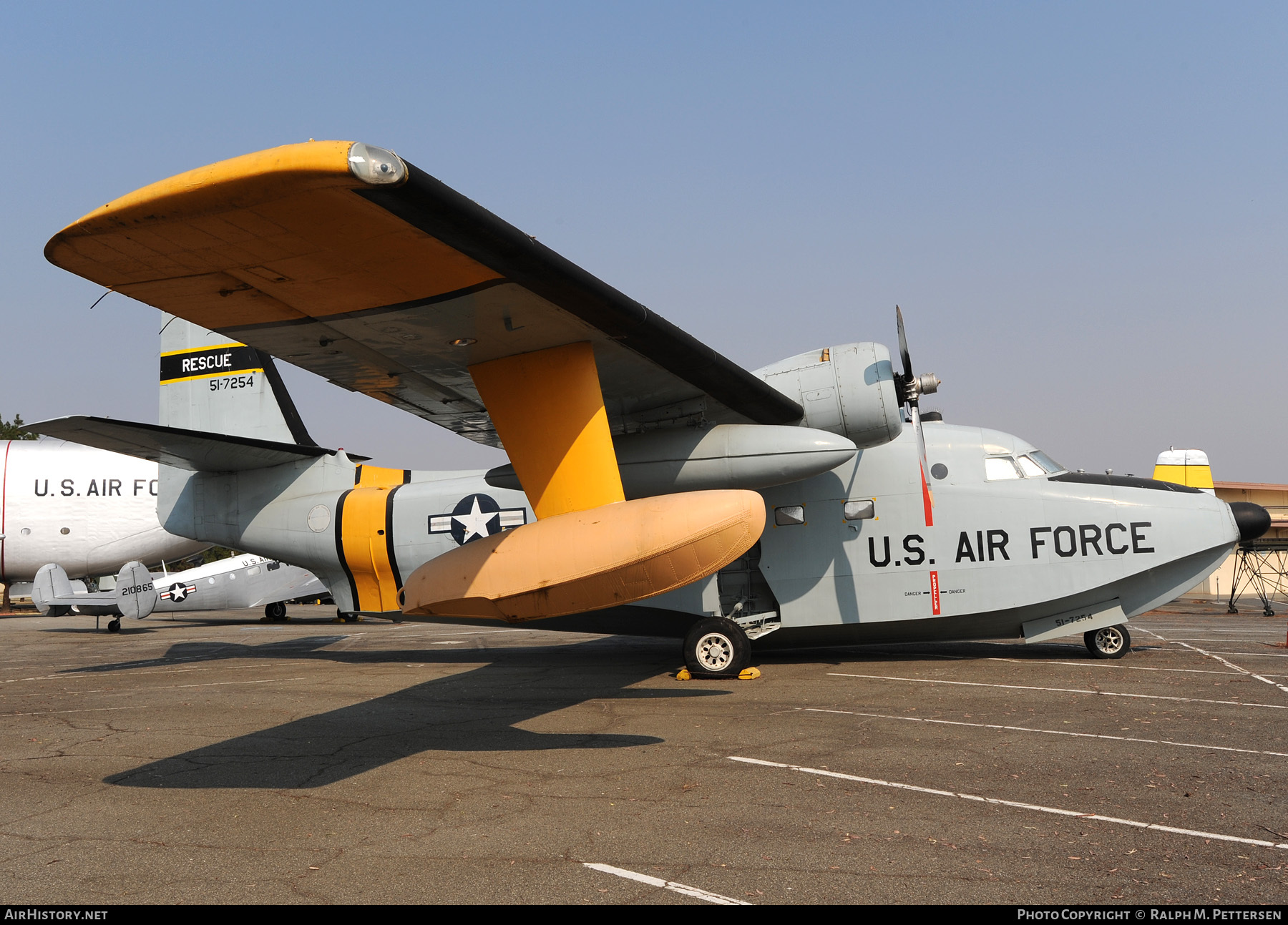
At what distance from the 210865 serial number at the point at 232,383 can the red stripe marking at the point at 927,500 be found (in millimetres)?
11067

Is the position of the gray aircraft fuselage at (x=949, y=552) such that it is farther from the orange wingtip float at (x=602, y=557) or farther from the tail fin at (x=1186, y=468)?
the tail fin at (x=1186, y=468)

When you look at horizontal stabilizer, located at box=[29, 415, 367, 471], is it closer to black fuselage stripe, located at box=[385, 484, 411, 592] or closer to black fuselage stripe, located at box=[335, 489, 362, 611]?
black fuselage stripe, located at box=[335, 489, 362, 611]

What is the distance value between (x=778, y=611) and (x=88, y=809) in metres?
8.03

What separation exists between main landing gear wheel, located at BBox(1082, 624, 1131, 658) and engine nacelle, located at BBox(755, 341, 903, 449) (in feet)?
13.9

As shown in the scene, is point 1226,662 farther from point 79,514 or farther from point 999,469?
point 79,514

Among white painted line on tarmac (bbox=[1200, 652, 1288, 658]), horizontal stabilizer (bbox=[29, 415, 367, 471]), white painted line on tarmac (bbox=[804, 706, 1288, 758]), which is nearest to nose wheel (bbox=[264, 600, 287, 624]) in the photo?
horizontal stabilizer (bbox=[29, 415, 367, 471])

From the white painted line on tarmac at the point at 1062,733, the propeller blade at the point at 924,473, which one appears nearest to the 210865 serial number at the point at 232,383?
the propeller blade at the point at 924,473

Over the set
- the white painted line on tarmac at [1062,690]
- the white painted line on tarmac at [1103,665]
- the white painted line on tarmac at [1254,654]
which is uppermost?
the white painted line on tarmac at [1062,690]

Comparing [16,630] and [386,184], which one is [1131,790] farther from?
[16,630]

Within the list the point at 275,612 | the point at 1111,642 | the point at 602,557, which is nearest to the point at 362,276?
the point at 602,557

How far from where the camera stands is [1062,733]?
6.77 m

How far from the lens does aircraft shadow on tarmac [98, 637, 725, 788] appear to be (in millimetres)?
6160

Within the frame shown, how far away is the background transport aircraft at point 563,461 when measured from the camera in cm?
514
